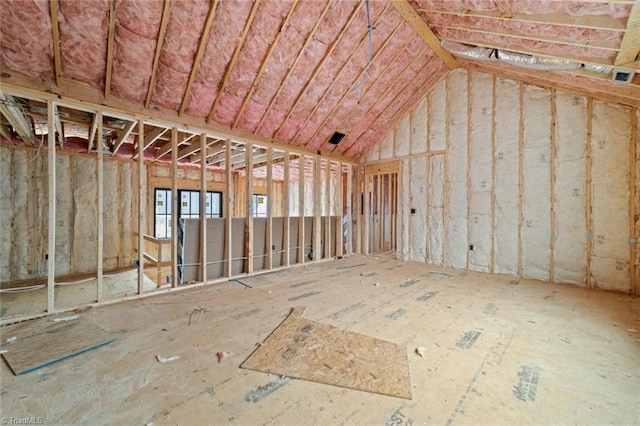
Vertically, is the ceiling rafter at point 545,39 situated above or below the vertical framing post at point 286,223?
above

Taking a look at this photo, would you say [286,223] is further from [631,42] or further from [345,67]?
[631,42]

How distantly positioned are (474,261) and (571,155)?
268 centimetres

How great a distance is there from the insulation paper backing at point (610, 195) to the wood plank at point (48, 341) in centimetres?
735

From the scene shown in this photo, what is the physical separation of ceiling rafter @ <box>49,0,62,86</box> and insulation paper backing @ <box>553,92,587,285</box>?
7.64 metres

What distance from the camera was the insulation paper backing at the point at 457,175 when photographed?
19.1 ft

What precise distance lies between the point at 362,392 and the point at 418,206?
5474mm

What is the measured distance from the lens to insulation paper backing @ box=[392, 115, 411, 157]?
6.71 meters

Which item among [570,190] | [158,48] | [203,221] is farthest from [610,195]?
[158,48]

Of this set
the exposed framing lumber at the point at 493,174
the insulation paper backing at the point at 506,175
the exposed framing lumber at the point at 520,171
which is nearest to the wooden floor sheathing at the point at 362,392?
the exposed framing lumber at the point at 520,171

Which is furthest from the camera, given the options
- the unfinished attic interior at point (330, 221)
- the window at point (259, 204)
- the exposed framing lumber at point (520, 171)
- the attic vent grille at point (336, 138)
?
the window at point (259, 204)

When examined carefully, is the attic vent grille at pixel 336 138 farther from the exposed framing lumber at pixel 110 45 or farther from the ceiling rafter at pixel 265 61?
the exposed framing lumber at pixel 110 45

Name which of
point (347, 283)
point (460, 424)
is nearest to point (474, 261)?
point (347, 283)

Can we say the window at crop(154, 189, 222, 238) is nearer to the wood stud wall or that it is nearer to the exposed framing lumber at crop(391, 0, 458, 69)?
the wood stud wall

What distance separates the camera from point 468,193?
5762 mm
